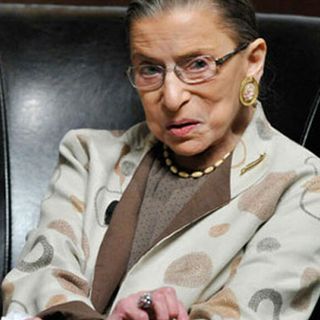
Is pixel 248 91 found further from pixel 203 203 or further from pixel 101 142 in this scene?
pixel 101 142

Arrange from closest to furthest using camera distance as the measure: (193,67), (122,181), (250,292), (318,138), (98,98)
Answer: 1. (250,292)
2. (193,67)
3. (122,181)
4. (318,138)
5. (98,98)

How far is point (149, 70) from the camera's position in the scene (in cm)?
171

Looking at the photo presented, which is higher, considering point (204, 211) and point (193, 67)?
point (193, 67)

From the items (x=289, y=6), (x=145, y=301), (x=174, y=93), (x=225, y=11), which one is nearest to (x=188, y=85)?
(x=174, y=93)

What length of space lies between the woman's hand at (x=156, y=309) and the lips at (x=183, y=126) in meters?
0.31

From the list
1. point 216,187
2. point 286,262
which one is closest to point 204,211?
point 216,187

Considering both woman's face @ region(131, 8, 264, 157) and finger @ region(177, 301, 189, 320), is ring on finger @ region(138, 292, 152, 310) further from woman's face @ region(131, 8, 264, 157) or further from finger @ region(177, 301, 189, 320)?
woman's face @ region(131, 8, 264, 157)

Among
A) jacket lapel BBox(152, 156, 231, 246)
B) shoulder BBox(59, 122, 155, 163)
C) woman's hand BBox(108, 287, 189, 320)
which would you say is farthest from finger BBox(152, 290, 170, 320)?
shoulder BBox(59, 122, 155, 163)

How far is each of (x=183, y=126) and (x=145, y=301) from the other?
0.35m

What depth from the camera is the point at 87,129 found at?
1.92 metres

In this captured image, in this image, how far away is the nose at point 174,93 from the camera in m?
1.66

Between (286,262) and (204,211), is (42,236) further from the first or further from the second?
(286,262)

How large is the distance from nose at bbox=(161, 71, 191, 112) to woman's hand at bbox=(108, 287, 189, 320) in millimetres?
326

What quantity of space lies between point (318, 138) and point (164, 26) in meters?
0.44
